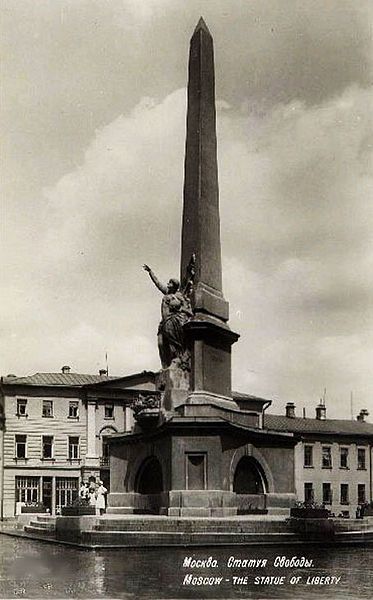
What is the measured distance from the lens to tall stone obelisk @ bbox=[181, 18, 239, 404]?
19.7 meters

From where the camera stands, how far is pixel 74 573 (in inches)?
454

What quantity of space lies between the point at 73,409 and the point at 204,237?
34.6 meters

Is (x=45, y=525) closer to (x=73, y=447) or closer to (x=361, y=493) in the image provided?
(x=73, y=447)

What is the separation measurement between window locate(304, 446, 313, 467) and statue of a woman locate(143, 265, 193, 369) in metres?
37.4

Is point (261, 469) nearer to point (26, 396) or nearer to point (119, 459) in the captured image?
point (119, 459)

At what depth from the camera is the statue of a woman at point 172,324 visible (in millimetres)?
19953

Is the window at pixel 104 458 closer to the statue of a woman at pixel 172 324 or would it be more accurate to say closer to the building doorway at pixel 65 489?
the building doorway at pixel 65 489

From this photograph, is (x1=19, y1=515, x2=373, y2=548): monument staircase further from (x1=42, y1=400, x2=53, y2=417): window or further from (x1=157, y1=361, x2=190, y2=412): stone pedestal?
(x1=42, y1=400, x2=53, y2=417): window

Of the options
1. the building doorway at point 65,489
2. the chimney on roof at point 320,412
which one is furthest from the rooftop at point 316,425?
the building doorway at point 65,489

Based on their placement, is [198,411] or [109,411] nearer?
[198,411]

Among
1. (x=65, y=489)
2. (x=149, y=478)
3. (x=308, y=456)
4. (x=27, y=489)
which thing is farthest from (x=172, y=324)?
(x=308, y=456)

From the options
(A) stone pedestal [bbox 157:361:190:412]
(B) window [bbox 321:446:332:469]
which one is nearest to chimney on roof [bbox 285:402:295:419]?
(B) window [bbox 321:446:332:469]

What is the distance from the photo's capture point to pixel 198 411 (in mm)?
18641

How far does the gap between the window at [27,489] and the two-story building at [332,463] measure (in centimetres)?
1584
